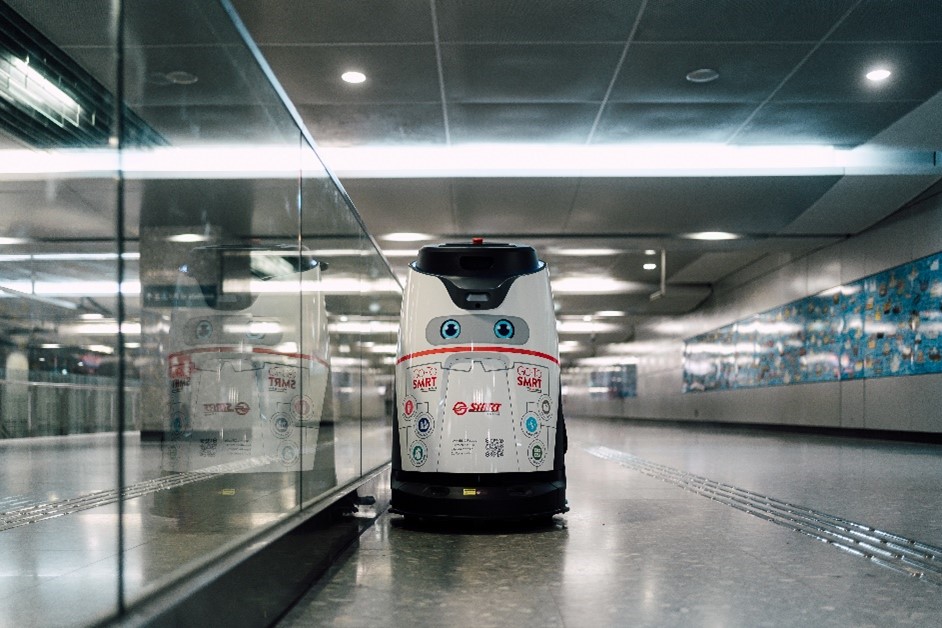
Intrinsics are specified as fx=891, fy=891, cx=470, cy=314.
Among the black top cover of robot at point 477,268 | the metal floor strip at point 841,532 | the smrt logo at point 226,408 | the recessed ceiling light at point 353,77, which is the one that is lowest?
the metal floor strip at point 841,532

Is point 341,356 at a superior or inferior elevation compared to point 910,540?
superior

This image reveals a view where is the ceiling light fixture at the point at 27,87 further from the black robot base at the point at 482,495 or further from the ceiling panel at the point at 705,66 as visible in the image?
the ceiling panel at the point at 705,66

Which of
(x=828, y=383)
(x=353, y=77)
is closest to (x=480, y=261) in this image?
(x=353, y=77)

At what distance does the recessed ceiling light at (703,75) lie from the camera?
339 inches

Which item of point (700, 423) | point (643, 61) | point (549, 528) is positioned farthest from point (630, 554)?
point (700, 423)

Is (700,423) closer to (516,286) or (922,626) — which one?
(516,286)

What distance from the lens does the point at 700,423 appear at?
26.3 metres

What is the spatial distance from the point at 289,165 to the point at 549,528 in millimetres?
2517

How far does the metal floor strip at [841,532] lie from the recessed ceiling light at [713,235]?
7886 millimetres

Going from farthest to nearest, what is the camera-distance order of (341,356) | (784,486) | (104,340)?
(784,486)
(341,356)
(104,340)

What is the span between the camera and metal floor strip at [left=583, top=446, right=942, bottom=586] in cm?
375

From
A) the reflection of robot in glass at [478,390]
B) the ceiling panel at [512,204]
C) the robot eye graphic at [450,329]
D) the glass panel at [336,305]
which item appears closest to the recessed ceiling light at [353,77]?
the ceiling panel at [512,204]

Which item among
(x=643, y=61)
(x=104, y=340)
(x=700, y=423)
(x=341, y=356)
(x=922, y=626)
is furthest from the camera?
(x=700, y=423)

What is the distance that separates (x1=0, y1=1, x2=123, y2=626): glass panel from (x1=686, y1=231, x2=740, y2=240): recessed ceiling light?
10.5 m
